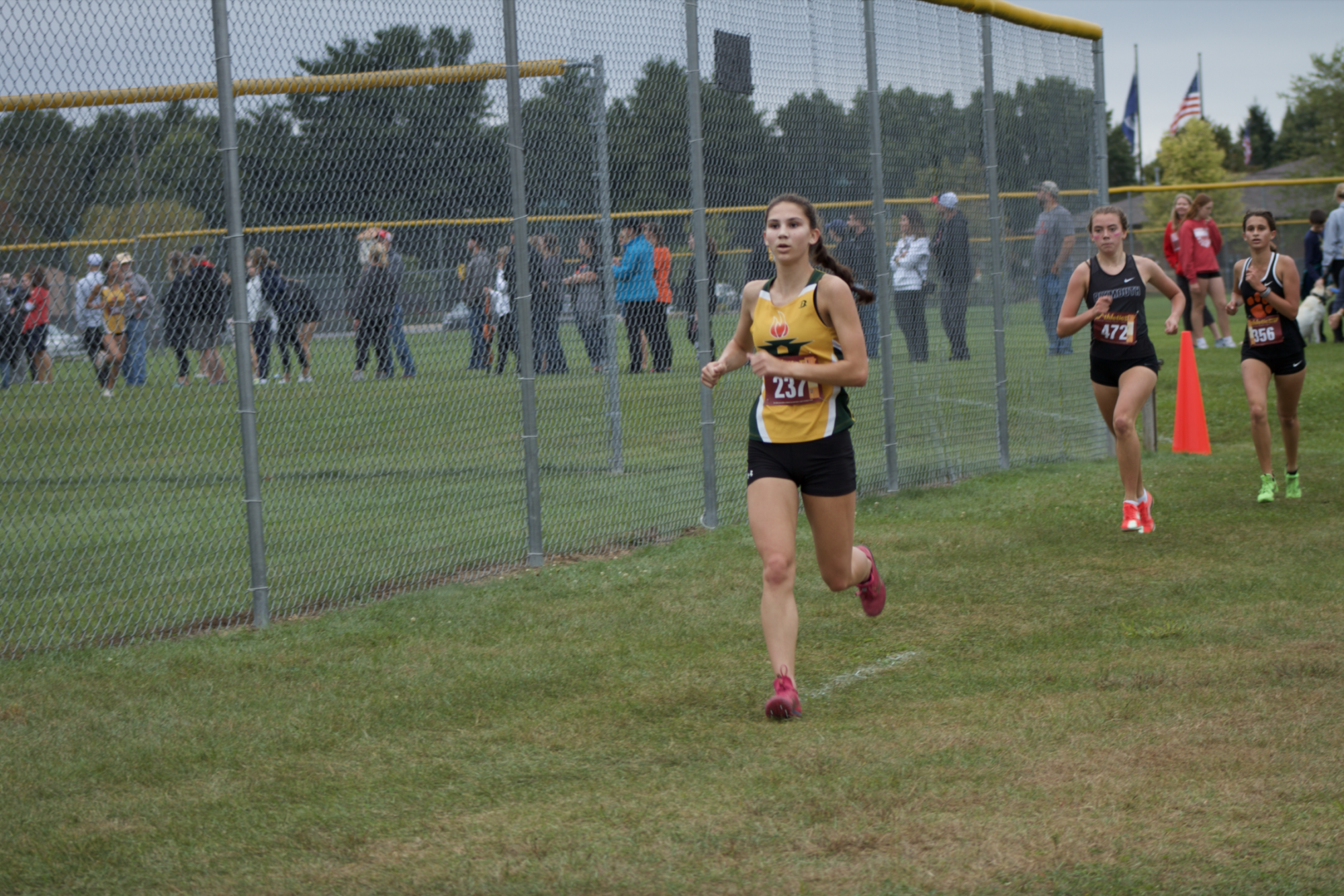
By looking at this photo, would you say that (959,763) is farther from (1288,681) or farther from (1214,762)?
(1288,681)

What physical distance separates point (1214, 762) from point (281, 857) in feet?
9.69

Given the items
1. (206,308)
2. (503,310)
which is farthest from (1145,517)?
(206,308)

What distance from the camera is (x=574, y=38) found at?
866 centimetres

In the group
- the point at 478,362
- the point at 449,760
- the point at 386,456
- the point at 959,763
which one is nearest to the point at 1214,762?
the point at 959,763

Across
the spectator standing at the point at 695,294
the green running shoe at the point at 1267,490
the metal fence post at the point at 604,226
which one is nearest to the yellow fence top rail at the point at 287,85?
the metal fence post at the point at 604,226

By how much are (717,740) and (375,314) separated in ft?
13.0

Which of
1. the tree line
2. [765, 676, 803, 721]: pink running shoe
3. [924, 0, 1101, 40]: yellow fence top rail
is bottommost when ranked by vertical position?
[765, 676, 803, 721]: pink running shoe

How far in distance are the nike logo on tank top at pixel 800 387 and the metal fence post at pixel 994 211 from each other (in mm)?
6774

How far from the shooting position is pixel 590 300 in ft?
30.8

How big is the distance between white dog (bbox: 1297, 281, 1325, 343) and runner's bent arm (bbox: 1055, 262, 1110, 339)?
1245 cm

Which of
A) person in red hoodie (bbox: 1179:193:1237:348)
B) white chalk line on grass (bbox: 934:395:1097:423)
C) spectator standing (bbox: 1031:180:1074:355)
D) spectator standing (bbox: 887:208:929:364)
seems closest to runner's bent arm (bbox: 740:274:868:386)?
spectator standing (bbox: 887:208:929:364)

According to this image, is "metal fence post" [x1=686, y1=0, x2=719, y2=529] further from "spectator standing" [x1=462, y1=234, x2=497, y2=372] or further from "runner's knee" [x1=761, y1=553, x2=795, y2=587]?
"runner's knee" [x1=761, y1=553, x2=795, y2=587]

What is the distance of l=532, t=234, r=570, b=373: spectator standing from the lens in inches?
347

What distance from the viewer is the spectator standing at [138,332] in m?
7.21
